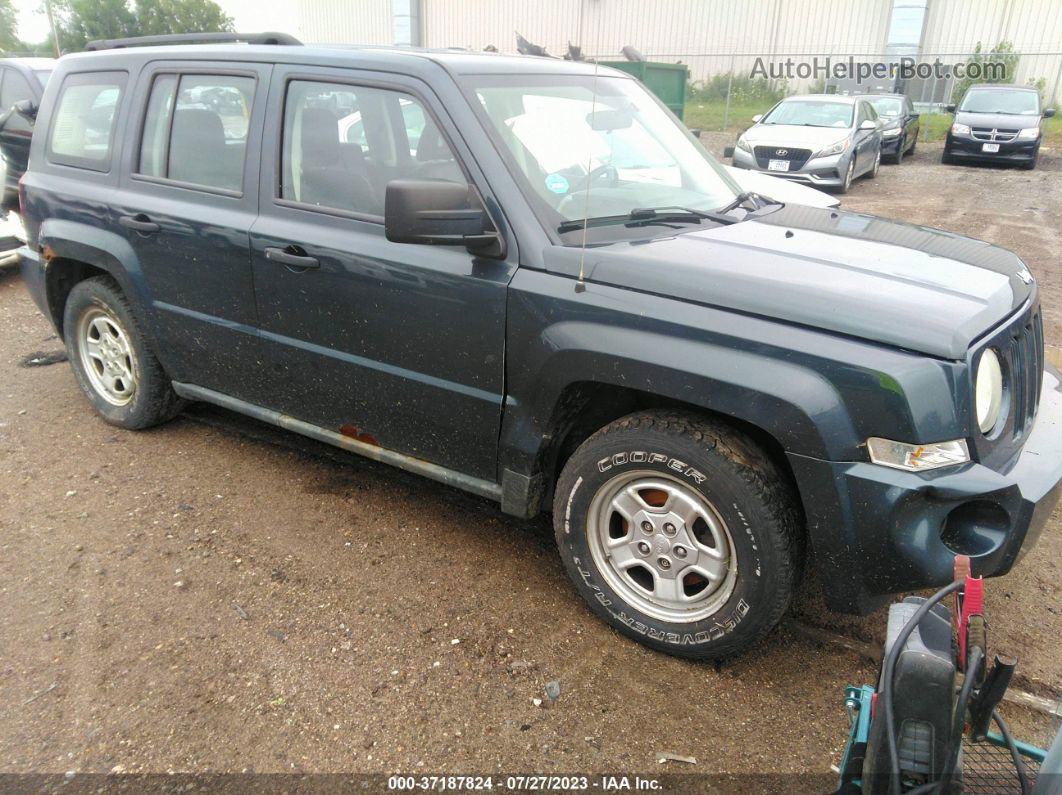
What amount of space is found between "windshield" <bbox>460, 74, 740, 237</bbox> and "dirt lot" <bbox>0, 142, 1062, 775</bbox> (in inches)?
59.1

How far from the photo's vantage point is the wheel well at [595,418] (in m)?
2.65

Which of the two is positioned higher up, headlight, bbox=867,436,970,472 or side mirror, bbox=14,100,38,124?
side mirror, bbox=14,100,38,124

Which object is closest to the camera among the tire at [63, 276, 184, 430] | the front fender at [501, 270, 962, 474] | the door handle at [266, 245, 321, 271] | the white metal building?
the front fender at [501, 270, 962, 474]

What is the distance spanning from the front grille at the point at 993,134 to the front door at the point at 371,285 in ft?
56.1

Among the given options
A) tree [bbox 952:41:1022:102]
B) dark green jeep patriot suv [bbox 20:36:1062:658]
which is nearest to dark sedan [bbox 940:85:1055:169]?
tree [bbox 952:41:1022:102]

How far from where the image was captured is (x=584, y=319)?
2.70 meters

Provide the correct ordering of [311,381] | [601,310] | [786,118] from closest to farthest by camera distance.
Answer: [601,310], [311,381], [786,118]

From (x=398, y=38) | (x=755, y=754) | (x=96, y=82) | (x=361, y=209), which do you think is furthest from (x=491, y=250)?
(x=398, y=38)

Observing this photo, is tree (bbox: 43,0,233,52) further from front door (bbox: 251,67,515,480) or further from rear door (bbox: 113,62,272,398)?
front door (bbox: 251,67,515,480)

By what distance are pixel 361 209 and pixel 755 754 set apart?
2359 mm

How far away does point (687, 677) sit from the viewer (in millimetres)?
2805

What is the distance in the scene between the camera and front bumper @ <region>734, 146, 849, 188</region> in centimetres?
1268

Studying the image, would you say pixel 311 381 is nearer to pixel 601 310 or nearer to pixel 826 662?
pixel 601 310

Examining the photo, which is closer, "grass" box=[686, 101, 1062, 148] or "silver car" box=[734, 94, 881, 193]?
"silver car" box=[734, 94, 881, 193]
